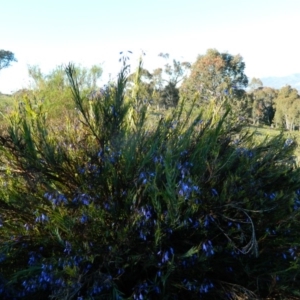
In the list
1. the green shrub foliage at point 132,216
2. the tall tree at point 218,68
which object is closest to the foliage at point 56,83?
the green shrub foliage at point 132,216

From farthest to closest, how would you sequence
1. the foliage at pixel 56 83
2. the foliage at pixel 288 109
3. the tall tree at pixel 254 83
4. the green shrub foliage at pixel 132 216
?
the tall tree at pixel 254 83 < the foliage at pixel 288 109 < the foliage at pixel 56 83 < the green shrub foliage at pixel 132 216

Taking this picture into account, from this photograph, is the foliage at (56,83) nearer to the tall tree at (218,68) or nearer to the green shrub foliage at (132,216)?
the green shrub foliage at (132,216)

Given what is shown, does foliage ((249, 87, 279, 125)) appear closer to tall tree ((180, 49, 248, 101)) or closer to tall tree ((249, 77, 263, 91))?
tall tree ((249, 77, 263, 91))

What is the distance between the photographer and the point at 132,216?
3.26 meters

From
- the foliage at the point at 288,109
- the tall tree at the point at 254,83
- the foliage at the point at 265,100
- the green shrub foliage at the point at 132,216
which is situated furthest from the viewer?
the tall tree at the point at 254,83

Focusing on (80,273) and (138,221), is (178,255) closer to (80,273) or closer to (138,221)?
(138,221)

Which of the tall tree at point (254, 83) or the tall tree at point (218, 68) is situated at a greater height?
the tall tree at point (218, 68)

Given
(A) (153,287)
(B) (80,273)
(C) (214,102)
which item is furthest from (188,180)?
(C) (214,102)

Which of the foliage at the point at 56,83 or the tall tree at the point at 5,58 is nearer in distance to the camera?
the foliage at the point at 56,83

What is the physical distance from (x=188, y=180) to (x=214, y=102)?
1411mm

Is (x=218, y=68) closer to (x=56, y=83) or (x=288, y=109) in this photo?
(x=288, y=109)

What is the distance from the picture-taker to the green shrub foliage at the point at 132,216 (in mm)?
3225

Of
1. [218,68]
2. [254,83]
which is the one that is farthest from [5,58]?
[254,83]

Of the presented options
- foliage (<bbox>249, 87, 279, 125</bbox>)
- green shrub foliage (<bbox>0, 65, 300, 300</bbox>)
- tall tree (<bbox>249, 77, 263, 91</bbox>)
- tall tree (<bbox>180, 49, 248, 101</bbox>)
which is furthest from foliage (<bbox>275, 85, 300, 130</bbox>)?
green shrub foliage (<bbox>0, 65, 300, 300</bbox>)
